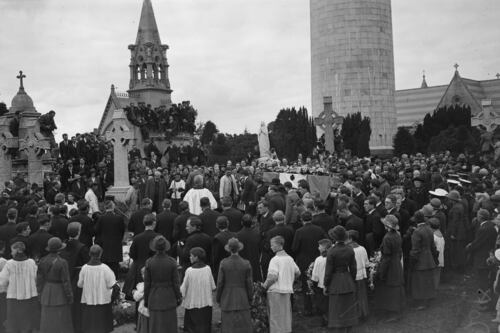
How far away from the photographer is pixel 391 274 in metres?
10.3

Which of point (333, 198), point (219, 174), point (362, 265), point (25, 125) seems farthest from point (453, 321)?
point (25, 125)

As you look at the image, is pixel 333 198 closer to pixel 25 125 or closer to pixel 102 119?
pixel 25 125

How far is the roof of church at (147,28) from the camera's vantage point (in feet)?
181

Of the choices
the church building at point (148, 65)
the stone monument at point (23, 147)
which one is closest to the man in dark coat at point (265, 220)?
the stone monument at point (23, 147)

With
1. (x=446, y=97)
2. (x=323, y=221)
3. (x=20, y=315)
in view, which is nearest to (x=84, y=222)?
(x=20, y=315)

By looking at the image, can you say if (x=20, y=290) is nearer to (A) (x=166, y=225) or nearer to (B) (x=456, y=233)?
(A) (x=166, y=225)

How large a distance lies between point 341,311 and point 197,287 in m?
A: 2.31

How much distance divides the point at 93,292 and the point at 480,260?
22.6 ft

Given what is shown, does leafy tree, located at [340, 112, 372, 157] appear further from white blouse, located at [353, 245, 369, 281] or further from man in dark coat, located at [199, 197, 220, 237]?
white blouse, located at [353, 245, 369, 281]

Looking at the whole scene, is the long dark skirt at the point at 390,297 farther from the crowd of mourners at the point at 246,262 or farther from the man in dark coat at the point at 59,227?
the man in dark coat at the point at 59,227

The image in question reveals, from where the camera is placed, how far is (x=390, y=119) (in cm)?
5059

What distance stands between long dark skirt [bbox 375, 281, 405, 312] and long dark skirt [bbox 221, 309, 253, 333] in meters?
2.76

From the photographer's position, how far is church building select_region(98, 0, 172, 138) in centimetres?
5497

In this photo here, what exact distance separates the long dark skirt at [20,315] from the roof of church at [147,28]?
4746cm
